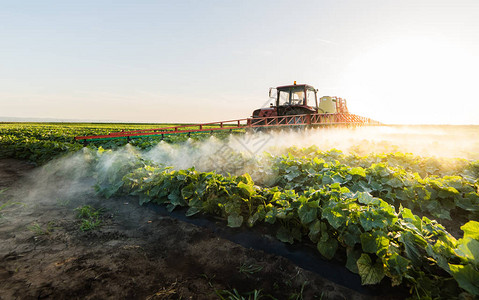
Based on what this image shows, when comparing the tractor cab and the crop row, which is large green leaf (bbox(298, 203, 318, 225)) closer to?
the crop row

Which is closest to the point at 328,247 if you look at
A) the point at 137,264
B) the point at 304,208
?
the point at 304,208

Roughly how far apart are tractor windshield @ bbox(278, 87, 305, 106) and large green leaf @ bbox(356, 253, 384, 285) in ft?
34.3

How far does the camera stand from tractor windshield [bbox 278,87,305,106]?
11.7m

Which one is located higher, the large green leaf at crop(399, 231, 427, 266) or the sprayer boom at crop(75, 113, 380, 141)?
the sprayer boom at crop(75, 113, 380, 141)

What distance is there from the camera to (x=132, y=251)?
2.54 meters

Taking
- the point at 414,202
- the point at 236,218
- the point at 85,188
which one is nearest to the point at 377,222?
the point at 236,218

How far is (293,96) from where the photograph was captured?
11828mm

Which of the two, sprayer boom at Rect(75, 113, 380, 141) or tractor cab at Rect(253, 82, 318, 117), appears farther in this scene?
tractor cab at Rect(253, 82, 318, 117)

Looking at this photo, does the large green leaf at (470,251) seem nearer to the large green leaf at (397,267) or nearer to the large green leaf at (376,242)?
the large green leaf at (397,267)

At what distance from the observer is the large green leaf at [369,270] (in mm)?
1882

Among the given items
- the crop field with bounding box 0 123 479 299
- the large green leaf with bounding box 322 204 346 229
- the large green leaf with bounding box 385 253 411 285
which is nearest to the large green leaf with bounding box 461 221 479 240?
the crop field with bounding box 0 123 479 299

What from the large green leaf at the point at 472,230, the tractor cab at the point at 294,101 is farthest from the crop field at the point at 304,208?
the tractor cab at the point at 294,101

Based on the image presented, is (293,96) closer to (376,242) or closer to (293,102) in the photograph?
(293,102)

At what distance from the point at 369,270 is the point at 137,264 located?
2.22 meters
